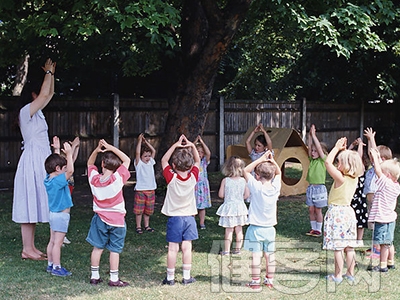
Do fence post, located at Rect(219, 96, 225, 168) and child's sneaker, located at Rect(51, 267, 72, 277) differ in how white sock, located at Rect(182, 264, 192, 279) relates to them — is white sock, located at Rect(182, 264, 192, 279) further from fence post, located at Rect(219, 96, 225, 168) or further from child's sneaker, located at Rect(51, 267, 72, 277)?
fence post, located at Rect(219, 96, 225, 168)

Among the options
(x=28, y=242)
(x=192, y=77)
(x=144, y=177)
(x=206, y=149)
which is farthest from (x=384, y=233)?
(x=192, y=77)

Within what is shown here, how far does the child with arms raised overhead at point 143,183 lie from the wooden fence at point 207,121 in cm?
371

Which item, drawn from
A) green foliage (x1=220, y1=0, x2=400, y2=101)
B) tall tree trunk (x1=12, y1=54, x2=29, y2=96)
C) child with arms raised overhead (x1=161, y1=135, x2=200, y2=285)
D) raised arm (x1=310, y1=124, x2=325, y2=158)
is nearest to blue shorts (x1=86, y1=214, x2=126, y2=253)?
child with arms raised overhead (x1=161, y1=135, x2=200, y2=285)

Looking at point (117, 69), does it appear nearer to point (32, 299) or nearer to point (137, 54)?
point (137, 54)

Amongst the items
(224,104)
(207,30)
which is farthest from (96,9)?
(224,104)

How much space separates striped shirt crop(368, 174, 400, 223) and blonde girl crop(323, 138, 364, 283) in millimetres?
476

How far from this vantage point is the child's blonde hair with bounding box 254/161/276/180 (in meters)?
5.71

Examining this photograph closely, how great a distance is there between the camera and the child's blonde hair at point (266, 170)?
5711mm

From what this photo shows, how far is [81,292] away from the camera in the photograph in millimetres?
5379

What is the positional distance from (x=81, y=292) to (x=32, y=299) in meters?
0.44

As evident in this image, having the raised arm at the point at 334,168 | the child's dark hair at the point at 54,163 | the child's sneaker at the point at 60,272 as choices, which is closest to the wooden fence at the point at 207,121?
the child's dark hair at the point at 54,163

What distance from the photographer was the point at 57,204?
604cm

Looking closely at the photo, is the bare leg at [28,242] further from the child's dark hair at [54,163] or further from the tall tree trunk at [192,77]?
the tall tree trunk at [192,77]

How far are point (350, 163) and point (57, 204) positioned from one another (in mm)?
2987
